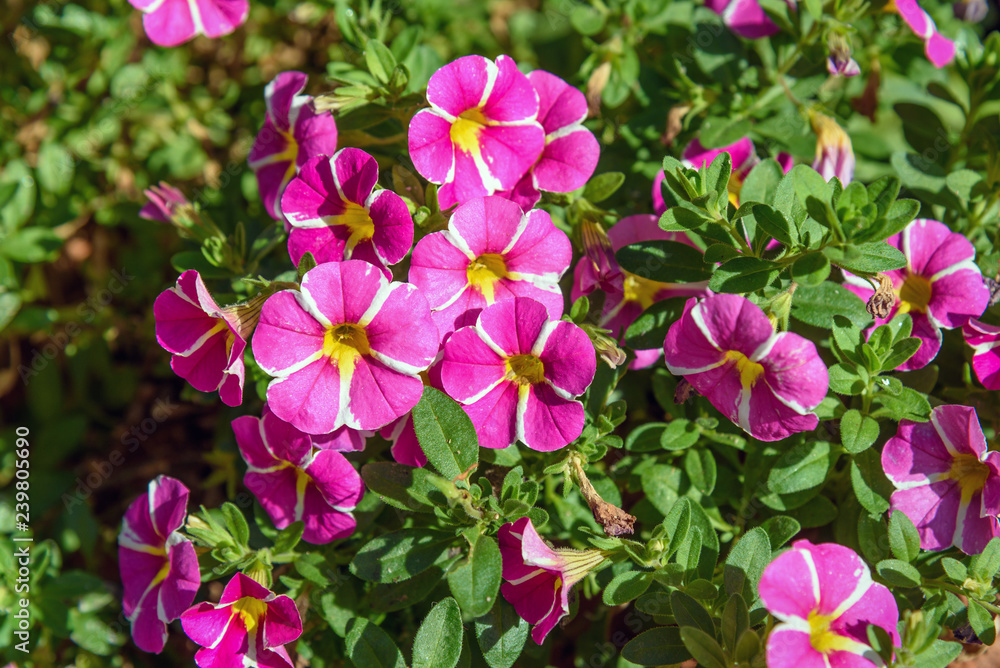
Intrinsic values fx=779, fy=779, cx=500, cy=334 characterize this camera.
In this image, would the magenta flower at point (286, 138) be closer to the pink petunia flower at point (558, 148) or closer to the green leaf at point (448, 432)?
the pink petunia flower at point (558, 148)

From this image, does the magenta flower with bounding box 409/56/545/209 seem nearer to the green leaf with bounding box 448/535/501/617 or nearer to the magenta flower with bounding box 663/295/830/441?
the magenta flower with bounding box 663/295/830/441

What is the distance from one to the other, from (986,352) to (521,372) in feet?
3.77

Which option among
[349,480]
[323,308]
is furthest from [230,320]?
[349,480]

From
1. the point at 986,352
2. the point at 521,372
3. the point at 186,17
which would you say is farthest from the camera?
the point at 186,17

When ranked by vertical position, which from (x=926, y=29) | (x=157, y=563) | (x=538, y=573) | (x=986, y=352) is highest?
(x=926, y=29)

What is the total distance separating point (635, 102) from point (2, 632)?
2540 mm

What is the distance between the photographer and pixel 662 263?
6.37ft

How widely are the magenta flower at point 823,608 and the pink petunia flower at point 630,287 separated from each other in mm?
649

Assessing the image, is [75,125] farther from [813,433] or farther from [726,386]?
[813,433]

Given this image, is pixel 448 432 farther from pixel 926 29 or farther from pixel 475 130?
pixel 926 29

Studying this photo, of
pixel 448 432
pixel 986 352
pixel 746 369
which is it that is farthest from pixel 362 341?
pixel 986 352

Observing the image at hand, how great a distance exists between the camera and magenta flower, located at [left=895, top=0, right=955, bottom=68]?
2.16 metres

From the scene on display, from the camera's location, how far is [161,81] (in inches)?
120

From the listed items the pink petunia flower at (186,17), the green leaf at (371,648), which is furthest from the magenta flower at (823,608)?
the pink petunia flower at (186,17)
